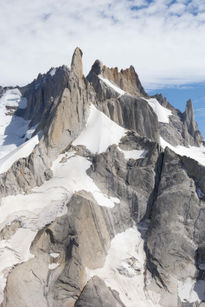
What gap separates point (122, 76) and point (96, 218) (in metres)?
38.7

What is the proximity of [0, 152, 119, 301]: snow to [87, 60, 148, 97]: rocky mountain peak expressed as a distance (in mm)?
26461

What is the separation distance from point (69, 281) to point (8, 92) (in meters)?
87.4

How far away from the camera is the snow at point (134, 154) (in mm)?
35081

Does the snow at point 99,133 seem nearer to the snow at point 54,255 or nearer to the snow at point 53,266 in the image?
the snow at point 54,255

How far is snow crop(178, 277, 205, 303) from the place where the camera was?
86.0 feet

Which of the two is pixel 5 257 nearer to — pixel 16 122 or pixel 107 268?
pixel 107 268

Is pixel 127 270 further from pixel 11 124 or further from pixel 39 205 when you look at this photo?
pixel 11 124

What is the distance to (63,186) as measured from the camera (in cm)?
3186

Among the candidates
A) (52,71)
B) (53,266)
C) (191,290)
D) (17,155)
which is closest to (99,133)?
(17,155)

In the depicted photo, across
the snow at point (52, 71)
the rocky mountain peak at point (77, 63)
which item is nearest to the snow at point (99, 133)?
the rocky mountain peak at point (77, 63)

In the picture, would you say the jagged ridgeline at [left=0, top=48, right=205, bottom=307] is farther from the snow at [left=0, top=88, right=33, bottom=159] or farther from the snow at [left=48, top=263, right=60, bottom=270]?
the snow at [left=0, top=88, right=33, bottom=159]

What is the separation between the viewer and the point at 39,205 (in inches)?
1196

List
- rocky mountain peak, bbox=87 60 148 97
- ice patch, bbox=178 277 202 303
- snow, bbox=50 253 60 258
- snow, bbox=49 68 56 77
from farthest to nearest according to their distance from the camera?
snow, bbox=49 68 56 77, rocky mountain peak, bbox=87 60 148 97, snow, bbox=50 253 60 258, ice patch, bbox=178 277 202 303

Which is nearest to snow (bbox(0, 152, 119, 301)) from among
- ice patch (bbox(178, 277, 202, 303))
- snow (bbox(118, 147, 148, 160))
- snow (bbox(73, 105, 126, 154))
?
snow (bbox(73, 105, 126, 154))
